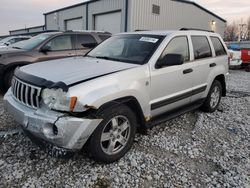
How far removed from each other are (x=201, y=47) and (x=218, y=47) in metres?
0.81

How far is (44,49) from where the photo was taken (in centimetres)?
684

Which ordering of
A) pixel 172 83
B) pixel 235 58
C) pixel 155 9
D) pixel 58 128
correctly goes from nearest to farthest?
pixel 58 128 < pixel 172 83 < pixel 235 58 < pixel 155 9

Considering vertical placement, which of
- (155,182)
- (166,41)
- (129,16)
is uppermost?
(129,16)

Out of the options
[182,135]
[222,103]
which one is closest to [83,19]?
[222,103]

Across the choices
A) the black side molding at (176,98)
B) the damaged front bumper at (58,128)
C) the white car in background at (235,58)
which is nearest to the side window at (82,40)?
the black side molding at (176,98)

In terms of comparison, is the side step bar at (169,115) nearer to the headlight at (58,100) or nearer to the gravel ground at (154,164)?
the gravel ground at (154,164)

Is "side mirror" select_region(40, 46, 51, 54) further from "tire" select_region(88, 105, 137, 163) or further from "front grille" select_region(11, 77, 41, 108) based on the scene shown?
"tire" select_region(88, 105, 137, 163)

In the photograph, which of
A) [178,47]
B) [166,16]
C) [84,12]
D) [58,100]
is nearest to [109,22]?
[84,12]

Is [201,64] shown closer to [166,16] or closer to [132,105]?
[132,105]

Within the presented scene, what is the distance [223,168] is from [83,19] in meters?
22.7

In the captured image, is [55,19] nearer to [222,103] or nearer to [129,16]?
[129,16]

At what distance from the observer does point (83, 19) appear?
23891 mm

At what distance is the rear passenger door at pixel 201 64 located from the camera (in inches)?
180

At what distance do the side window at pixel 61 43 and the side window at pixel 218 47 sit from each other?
4.04 meters
